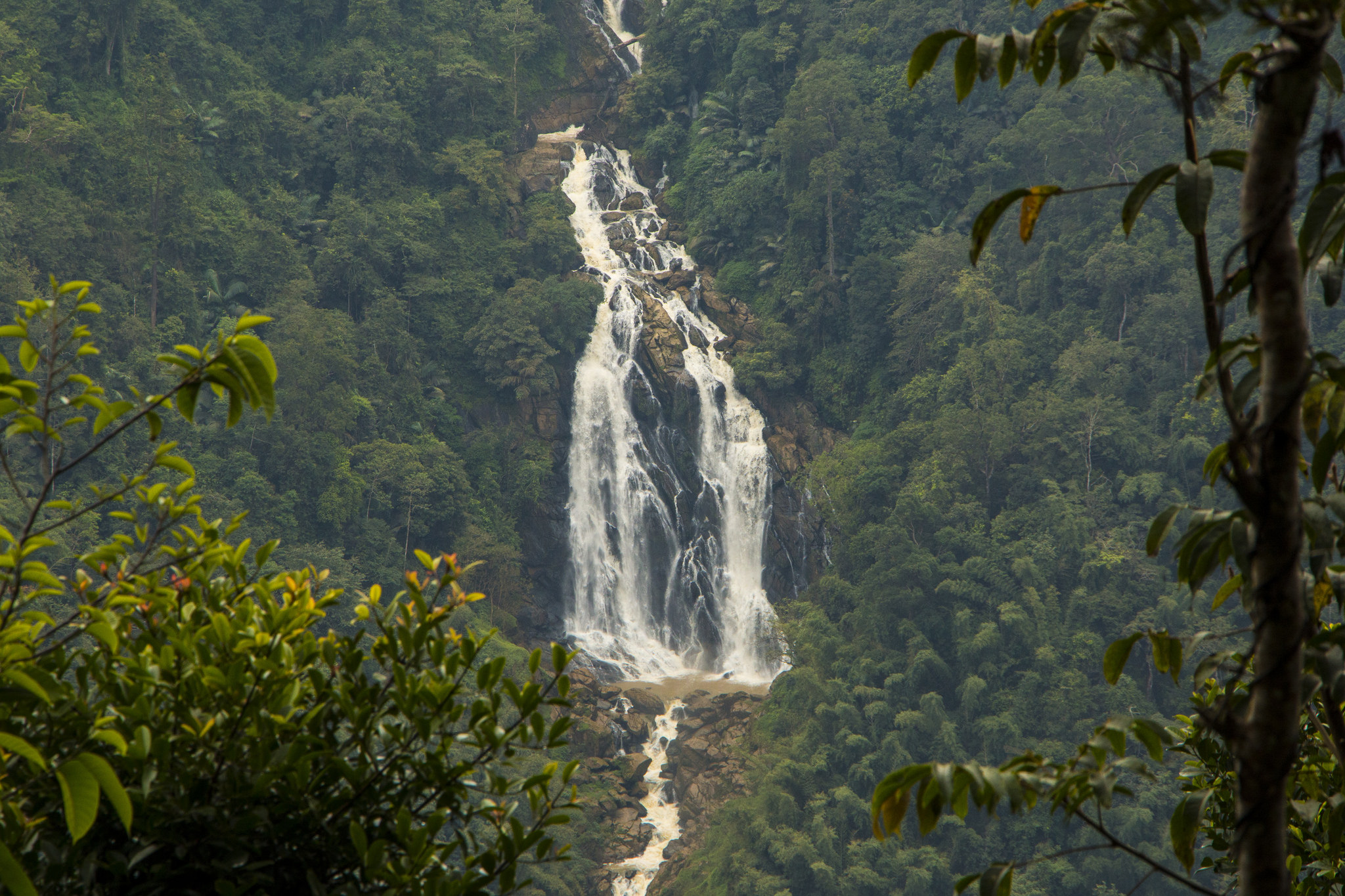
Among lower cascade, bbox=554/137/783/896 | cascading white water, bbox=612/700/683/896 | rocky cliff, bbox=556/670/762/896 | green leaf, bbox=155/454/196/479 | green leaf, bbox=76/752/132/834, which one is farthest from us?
lower cascade, bbox=554/137/783/896

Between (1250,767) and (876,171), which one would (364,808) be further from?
(876,171)

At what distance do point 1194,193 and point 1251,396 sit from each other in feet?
0.96

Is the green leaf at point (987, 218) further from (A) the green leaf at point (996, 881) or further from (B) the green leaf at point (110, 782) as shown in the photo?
(B) the green leaf at point (110, 782)

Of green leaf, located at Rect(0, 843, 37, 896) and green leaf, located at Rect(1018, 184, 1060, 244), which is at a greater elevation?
green leaf, located at Rect(1018, 184, 1060, 244)

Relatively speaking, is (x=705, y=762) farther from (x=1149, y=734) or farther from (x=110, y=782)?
(x=110, y=782)

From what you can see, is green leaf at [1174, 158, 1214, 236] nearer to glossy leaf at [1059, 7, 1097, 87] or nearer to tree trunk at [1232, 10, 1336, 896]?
tree trunk at [1232, 10, 1336, 896]

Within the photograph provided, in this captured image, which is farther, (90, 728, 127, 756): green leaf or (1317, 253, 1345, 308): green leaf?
(1317, 253, 1345, 308): green leaf

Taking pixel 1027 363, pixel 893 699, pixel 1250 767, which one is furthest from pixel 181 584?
pixel 1027 363

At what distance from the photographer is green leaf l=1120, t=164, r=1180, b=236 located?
146 cm

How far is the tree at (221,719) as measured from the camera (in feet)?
5.70

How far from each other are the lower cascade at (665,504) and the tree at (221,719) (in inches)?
621

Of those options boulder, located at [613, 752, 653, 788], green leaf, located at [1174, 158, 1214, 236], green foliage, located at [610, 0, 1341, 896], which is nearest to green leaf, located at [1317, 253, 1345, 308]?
green leaf, located at [1174, 158, 1214, 236]

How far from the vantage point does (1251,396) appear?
1.46m

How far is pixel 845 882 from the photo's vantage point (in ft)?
43.9
